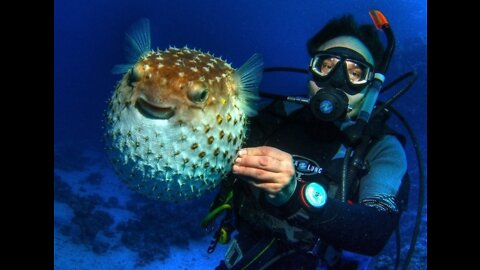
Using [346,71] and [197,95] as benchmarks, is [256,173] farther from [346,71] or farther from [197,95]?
[346,71]

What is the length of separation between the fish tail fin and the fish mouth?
36 centimetres

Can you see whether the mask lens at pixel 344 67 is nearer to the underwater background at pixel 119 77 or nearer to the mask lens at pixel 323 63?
the mask lens at pixel 323 63

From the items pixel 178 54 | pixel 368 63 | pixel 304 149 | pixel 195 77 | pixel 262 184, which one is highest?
pixel 368 63

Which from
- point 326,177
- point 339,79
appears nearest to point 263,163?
point 326,177

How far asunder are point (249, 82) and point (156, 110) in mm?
466

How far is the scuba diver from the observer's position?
5.74ft

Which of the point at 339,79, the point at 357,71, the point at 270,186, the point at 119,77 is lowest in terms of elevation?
the point at 270,186

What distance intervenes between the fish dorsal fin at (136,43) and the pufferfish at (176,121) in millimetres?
175

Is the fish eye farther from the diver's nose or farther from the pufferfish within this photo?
the diver's nose

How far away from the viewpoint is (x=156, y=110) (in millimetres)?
1208
